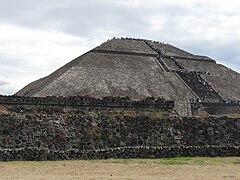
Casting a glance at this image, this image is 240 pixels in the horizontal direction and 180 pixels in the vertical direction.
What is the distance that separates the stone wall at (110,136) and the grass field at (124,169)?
0.81m

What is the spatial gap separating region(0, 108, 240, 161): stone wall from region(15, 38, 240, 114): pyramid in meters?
17.3

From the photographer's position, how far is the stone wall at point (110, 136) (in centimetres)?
2247

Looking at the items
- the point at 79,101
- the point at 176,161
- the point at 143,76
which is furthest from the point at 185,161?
the point at 143,76

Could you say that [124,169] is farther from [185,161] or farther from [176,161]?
[185,161]

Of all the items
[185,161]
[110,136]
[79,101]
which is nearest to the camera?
[185,161]

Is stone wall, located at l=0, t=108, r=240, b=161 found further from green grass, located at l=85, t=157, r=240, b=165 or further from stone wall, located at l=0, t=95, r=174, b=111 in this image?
stone wall, located at l=0, t=95, r=174, b=111

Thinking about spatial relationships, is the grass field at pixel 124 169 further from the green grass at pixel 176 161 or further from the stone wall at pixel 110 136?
Answer: the stone wall at pixel 110 136

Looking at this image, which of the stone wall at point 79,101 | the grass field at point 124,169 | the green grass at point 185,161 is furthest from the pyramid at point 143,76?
the grass field at point 124,169

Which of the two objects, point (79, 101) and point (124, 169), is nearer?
point (124, 169)

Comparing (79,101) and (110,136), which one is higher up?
(79,101)

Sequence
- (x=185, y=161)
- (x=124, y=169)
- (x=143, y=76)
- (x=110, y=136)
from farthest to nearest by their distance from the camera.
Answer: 1. (x=143, y=76)
2. (x=110, y=136)
3. (x=185, y=161)
4. (x=124, y=169)

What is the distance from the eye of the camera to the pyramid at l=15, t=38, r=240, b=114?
46.3m

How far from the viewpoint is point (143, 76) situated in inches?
2012

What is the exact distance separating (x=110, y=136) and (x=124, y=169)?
592 cm
